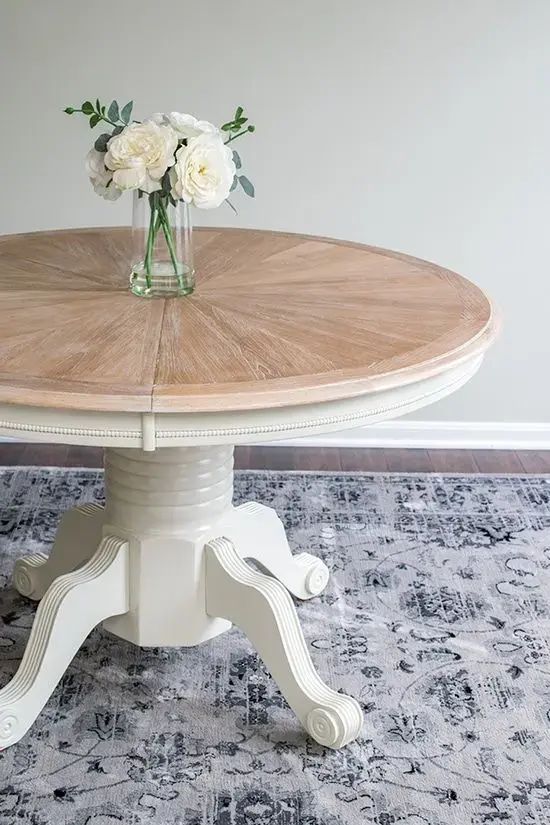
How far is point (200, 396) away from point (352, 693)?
857 millimetres

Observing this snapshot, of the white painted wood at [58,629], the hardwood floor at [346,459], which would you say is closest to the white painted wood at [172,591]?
the white painted wood at [58,629]

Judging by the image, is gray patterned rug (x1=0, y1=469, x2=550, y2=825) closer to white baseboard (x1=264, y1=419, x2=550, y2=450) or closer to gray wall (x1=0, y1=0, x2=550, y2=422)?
white baseboard (x1=264, y1=419, x2=550, y2=450)

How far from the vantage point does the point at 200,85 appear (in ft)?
10.2

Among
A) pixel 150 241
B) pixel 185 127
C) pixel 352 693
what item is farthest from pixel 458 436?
pixel 185 127

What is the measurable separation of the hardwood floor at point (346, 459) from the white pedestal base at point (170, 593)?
1.10 meters

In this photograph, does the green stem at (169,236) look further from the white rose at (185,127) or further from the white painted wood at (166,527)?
the white painted wood at (166,527)

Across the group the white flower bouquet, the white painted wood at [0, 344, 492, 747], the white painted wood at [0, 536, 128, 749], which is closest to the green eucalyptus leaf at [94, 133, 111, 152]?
the white flower bouquet

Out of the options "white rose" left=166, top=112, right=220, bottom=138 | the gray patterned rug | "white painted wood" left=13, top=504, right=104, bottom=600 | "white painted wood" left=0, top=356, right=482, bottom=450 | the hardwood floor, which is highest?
"white rose" left=166, top=112, right=220, bottom=138

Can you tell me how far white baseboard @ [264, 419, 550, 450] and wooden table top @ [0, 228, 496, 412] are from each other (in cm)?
102

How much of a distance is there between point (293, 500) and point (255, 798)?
121cm

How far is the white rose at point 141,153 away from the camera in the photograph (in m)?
1.88

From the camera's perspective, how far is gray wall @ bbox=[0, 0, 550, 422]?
3043 millimetres

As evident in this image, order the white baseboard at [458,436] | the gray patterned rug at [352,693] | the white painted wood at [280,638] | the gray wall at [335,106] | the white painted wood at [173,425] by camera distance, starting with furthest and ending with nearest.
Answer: the white baseboard at [458,436] → the gray wall at [335,106] → the white painted wood at [280,638] → the gray patterned rug at [352,693] → the white painted wood at [173,425]

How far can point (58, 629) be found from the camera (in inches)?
78.8
